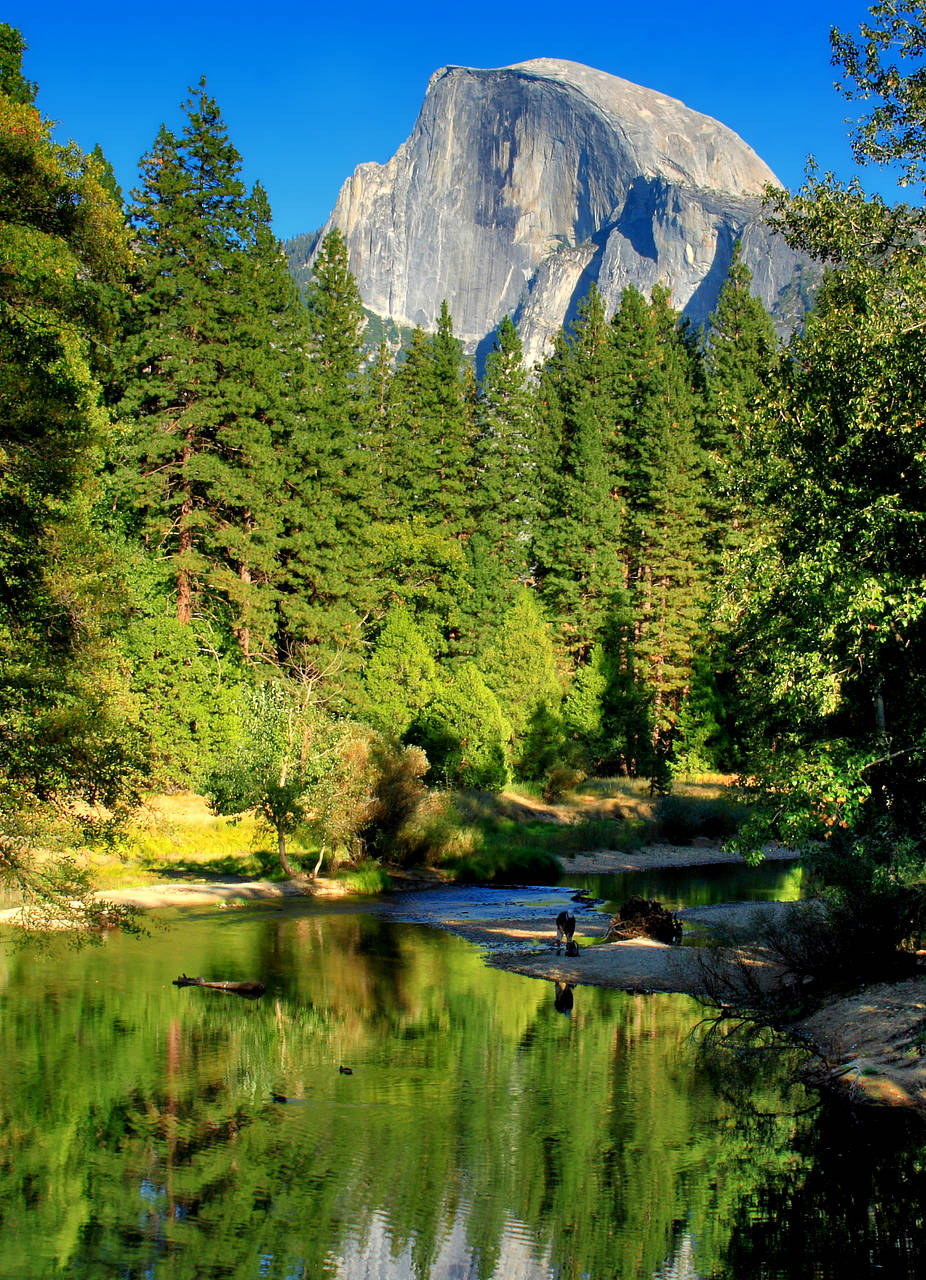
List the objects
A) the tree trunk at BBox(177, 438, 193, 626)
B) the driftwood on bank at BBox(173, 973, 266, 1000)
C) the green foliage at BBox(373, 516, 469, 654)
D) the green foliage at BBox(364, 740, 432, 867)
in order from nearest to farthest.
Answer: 1. the driftwood on bank at BBox(173, 973, 266, 1000)
2. the green foliage at BBox(364, 740, 432, 867)
3. the tree trunk at BBox(177, 438, 193, 626)
4. the green foliage at BBox(373, 516, 469, 654)

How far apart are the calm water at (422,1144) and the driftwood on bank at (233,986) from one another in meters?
0.24

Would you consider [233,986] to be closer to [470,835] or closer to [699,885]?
[470,835]

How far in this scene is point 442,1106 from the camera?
14641mm

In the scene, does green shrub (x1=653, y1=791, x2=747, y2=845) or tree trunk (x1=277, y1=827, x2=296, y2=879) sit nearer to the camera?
tree trunk (x1=277, y1=827, x2=296, y2=879)

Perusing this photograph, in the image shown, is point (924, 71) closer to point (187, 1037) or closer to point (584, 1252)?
point (584, 1252)

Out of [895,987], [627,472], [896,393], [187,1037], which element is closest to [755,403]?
[896,393]

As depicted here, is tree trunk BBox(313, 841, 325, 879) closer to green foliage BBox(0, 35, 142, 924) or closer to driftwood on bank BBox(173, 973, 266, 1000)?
driftwood on bank BBox(173, 973, 266, 1000)

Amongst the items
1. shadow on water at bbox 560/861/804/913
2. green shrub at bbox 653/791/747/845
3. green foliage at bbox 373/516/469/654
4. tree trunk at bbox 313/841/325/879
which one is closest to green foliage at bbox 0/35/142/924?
tree trunk at bbox 313/841/325/879

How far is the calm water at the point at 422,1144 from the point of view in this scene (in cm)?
1062

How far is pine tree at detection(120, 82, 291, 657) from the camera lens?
46.0 meters

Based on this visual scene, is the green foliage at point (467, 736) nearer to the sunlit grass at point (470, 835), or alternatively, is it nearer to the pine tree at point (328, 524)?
the sunlit grass at point (470, 835)

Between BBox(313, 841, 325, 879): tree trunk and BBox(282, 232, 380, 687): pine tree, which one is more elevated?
BBox(282, 232, 380, 687): pine tree

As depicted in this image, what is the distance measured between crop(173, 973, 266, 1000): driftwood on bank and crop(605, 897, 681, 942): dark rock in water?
30.7 feet

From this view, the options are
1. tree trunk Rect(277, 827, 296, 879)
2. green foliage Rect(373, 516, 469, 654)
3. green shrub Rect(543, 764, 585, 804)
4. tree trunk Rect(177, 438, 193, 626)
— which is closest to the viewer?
tree trunk Rect(277, 827, 296, 879)
